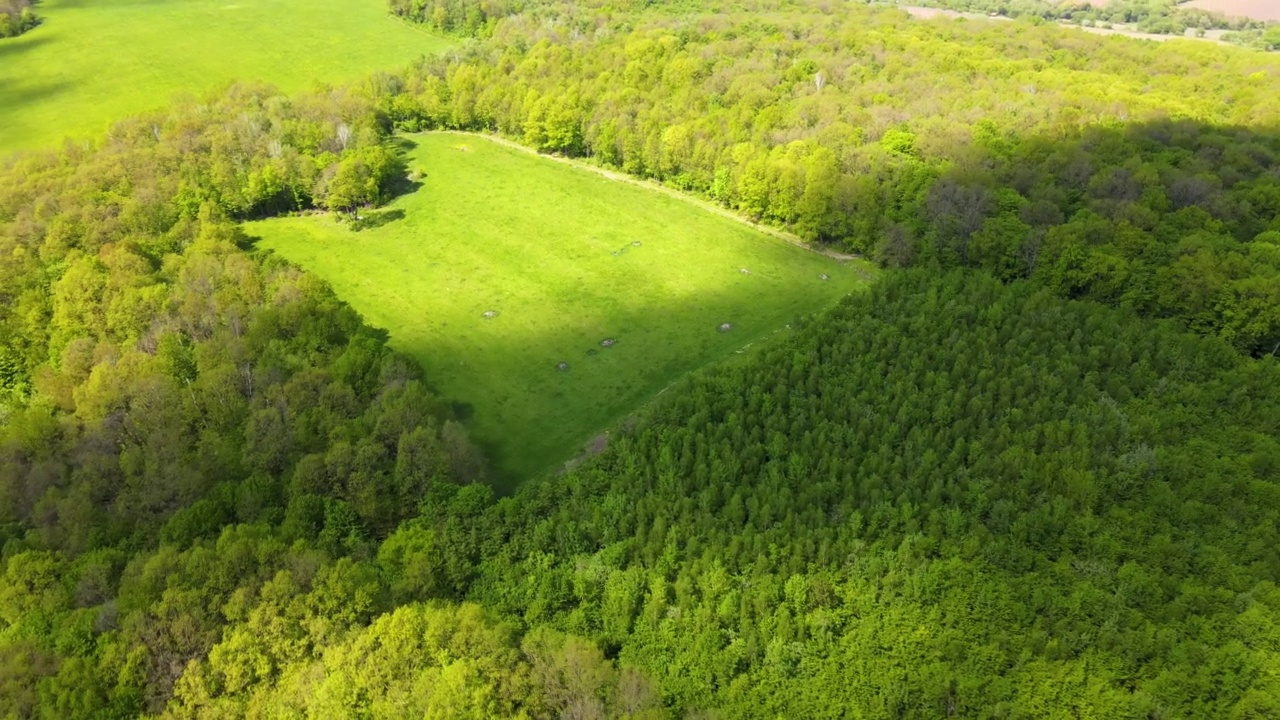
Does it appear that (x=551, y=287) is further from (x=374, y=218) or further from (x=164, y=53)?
(x=164, y=53)

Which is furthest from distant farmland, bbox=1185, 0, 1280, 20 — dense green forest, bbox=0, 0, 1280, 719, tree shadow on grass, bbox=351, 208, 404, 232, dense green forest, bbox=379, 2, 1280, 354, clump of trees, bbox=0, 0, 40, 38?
clump of trees, bbox=0, 0, 40, 38

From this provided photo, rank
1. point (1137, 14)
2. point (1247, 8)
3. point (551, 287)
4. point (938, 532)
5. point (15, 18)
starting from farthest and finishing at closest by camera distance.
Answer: point (1137, 14), point (1247, 8), point (15, 18), point (551, 287), point (938, 532)

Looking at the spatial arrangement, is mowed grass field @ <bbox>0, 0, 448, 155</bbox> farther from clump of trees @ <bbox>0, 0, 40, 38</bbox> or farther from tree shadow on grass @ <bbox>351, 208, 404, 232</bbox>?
tree shadow on grass @ <bbox>351, 208, 404, 232</bbox>

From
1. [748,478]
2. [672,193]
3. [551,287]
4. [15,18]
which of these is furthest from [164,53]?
[748,478]

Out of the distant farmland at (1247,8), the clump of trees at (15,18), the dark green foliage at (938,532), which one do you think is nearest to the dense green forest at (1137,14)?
the distant farmland at (1247,8)

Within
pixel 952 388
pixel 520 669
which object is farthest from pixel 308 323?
pixel 952 388

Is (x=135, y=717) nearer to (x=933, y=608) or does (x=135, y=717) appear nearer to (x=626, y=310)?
(x=933, y=608)
